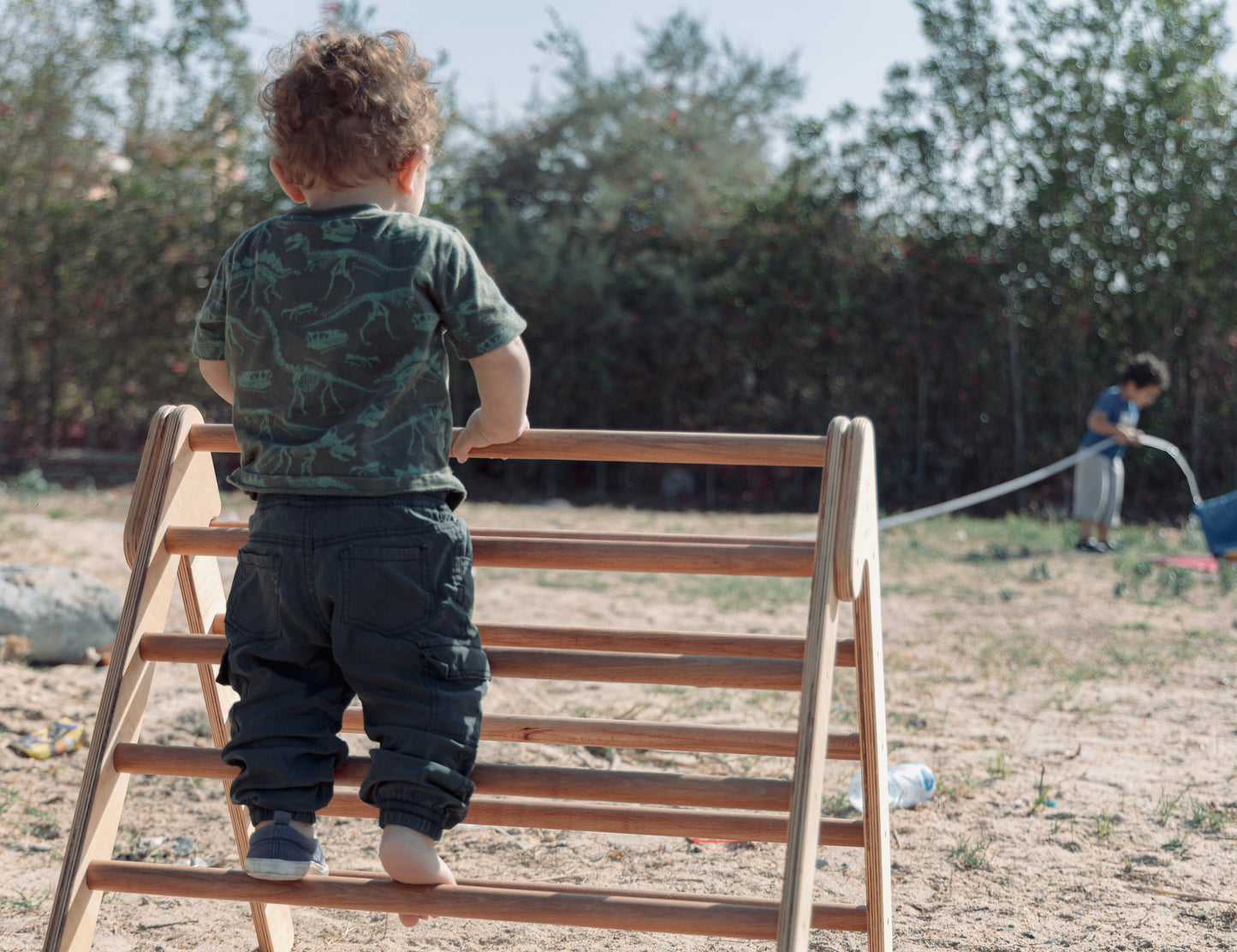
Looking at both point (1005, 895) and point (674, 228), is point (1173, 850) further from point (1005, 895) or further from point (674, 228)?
point (674, 228)

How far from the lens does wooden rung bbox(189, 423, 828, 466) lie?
1904 mm

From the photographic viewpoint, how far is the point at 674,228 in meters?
13.2

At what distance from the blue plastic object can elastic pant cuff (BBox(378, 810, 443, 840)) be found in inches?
274

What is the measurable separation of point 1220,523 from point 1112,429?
121 centimetres

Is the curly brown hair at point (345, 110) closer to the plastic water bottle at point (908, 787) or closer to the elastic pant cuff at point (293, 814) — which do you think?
the elastic pant cuff at point (293, 814)

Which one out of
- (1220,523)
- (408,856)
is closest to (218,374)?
(408,856)

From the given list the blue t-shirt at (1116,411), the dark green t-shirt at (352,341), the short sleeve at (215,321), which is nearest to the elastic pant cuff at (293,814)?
the dark green t-shirt at (352,341)

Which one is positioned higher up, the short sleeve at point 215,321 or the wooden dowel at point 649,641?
the short sleeve at point 215,321

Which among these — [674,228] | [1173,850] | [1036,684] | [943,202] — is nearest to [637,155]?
[674,228]

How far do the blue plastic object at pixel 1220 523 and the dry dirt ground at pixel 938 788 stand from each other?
29.6 inches

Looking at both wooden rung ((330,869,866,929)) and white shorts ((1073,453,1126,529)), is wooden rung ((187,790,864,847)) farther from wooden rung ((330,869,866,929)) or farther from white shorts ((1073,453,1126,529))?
white shorts ((1073,453,1126,529))

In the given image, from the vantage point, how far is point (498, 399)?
1804 millimetres

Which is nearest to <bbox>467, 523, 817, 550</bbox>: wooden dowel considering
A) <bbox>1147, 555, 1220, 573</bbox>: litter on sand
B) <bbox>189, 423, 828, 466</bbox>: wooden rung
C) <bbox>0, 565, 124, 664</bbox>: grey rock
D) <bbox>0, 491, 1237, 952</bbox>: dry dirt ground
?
<bbox>189, 423, 828, 466</bbox>: wooden rung

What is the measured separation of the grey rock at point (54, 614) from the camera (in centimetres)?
476
